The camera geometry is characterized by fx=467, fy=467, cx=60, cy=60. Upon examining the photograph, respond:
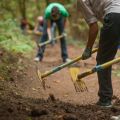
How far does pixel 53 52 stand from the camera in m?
19.2

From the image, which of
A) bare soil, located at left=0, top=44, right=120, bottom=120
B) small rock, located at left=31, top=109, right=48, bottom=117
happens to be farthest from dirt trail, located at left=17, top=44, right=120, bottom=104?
small rock, located at left=31, top=109, right=48, bottom=117

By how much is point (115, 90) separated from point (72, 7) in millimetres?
13938

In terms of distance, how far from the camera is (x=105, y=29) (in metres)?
7.28

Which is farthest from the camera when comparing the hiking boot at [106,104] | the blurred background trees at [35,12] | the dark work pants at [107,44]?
the blurred background trees at [35,12]

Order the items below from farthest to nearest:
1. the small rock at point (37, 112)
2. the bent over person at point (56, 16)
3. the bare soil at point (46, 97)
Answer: the bent over person at point (56, 16), the bare soil at point (46, 97), the small rock at point (37, 112)

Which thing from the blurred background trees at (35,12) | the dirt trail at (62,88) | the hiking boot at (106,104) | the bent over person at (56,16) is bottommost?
the hiking boot at (106,104)

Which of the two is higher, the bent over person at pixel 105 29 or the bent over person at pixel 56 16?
the bent over person at pixel 56 16

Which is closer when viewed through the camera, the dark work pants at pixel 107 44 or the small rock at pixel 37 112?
the small rock at pixel 37 112

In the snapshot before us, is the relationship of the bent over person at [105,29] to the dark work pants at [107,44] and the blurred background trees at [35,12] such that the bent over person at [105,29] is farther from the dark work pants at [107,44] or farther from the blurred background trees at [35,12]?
the blurred background trees at [35,12]

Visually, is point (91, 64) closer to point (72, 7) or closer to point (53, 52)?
point (53, 52)

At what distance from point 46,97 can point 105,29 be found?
2.43 meters

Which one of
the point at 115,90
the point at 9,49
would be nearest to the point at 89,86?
the point at 115,90

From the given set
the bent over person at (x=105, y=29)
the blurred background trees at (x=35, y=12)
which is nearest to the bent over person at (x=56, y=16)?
the blurred background trees at (x=35, y=12)

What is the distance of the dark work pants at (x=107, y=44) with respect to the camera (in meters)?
7.23
